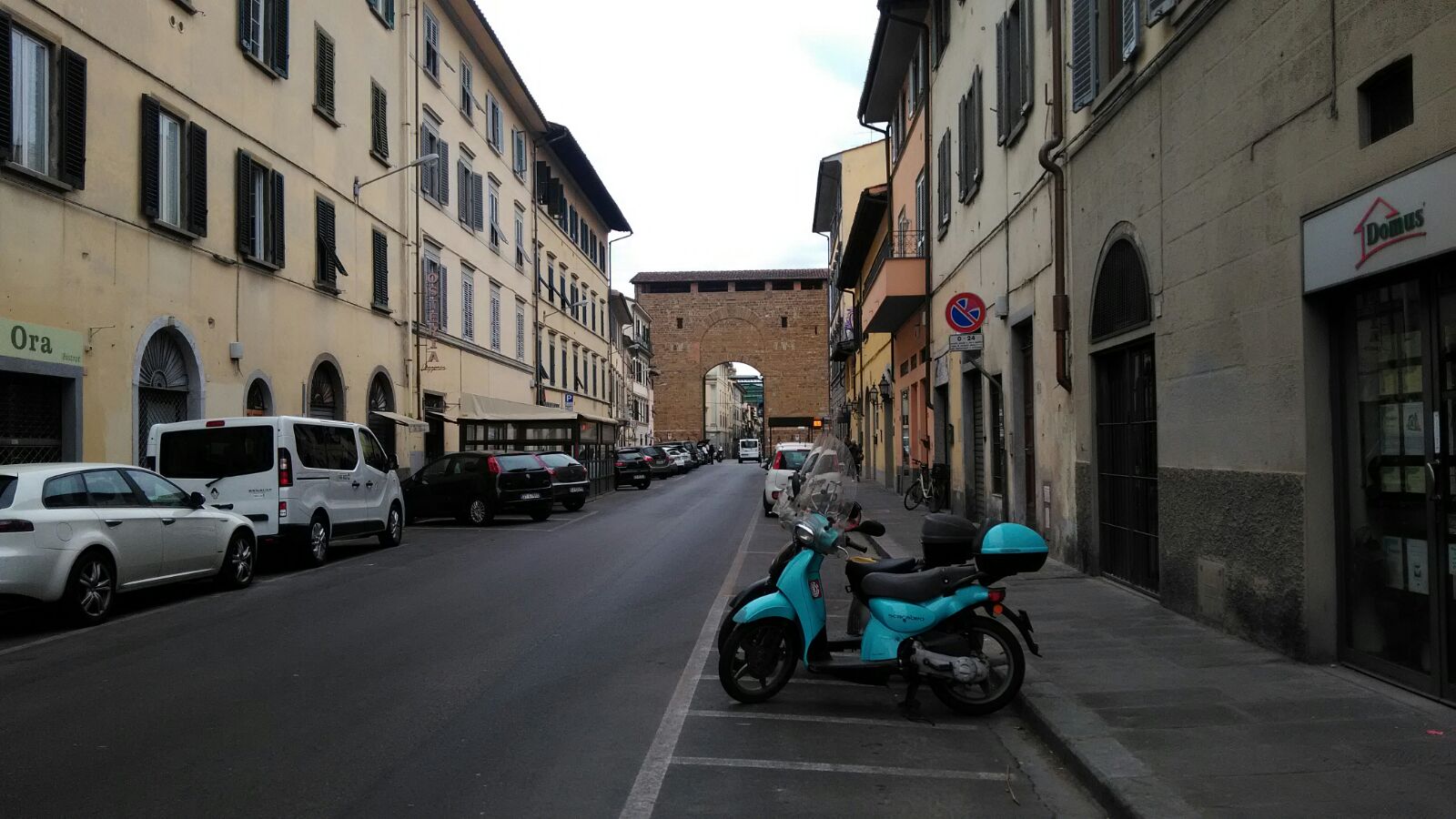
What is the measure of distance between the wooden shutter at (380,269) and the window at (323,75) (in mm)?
3228

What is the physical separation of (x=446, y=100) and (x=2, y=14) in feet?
56.6

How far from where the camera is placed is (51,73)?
13.1 metres

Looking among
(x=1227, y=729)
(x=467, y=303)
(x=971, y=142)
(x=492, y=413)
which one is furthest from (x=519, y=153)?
(x=1227, y=729)

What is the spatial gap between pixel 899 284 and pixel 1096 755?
1775 cm

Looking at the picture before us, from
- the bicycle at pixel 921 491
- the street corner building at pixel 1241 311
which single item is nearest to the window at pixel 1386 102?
the street corner building at pixel 1241 311

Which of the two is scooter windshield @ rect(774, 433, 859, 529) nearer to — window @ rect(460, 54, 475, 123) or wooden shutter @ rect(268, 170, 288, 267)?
wooden shutter @ rect(268, 170, 288, 267)

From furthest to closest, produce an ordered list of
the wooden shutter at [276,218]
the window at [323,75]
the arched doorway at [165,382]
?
the window at [323,75] < the wooden shutter at [276,218] < the arched doorway at [165,382]

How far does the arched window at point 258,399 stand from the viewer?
59.7 ft

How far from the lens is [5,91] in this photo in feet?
39.7

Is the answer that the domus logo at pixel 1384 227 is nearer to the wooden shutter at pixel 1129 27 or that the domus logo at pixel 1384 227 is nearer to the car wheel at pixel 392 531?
the wooden shutter at pixel 1129 27

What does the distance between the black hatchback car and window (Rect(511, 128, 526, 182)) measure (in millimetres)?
18111

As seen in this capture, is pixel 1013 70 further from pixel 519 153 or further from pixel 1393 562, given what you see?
pixel 519 153

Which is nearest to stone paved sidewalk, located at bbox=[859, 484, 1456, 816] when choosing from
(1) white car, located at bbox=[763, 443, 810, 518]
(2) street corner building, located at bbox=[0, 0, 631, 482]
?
(2) street corner building, located at bbox=[0, 0, 631, 482]

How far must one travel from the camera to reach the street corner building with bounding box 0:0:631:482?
512 inches
